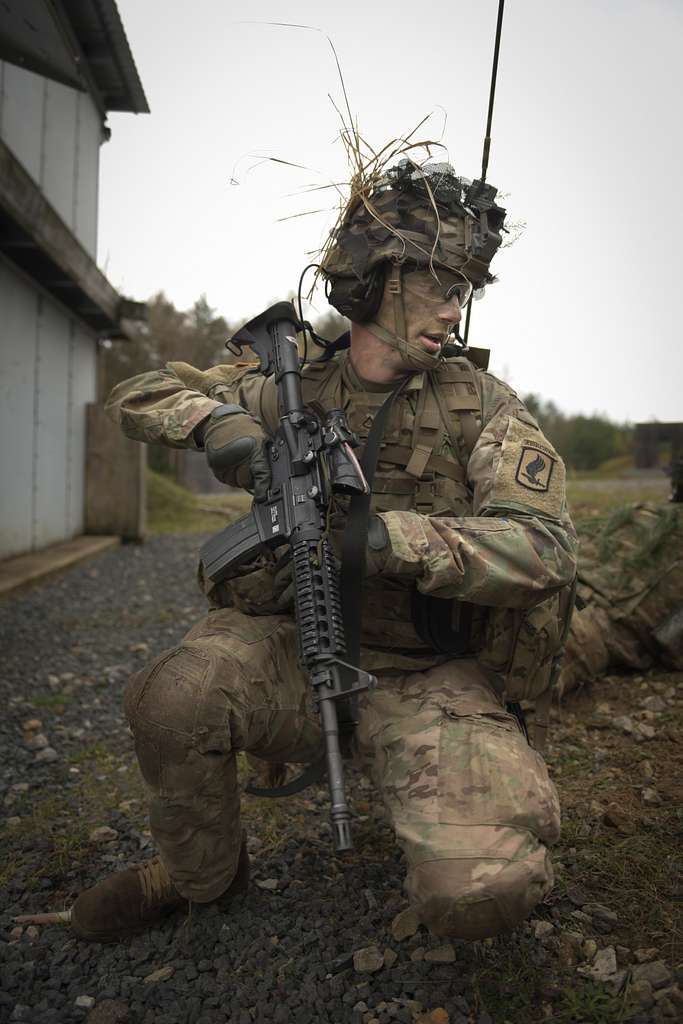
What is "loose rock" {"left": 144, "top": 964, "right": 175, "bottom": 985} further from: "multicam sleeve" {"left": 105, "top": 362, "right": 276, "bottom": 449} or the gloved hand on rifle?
"multicam sleeve" {"left": 105, "top": 362, "right": 276, "bottom": 449}

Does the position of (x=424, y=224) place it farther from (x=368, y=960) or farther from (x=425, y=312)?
(x=368, y=960)

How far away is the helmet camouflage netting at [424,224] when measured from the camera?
8.99 feet

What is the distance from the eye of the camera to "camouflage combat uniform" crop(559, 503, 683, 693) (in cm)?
429

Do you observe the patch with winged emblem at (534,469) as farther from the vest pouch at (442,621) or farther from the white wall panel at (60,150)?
the white wall panel at (60,150)

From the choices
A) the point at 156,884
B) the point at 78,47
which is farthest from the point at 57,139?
the point at 156,884

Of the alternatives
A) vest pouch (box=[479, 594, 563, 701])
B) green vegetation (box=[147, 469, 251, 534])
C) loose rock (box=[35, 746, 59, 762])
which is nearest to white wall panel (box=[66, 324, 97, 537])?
green vegetation (box=[147, 469, 251, 534])

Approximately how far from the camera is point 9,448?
747cm

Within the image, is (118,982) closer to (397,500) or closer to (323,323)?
(397,500)

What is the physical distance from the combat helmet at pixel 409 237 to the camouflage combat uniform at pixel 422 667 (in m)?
0.26

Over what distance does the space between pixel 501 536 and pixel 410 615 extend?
1.57ft

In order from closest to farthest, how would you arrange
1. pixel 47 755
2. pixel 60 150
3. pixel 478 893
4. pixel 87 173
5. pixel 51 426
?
pixel 478 893, pixel 47 755, pixel 60 150, pixel 51 426, pixel 87 173

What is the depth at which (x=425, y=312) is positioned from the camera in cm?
278

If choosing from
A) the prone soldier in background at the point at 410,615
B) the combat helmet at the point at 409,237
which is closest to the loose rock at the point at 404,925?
the prone soldier in background at the point at 410,615

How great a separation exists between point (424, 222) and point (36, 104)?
623cm
